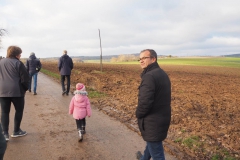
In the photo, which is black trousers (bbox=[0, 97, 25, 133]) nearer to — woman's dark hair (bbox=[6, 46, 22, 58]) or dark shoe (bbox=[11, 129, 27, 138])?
dark shoe (bbox=[11, 129, 27, 138])

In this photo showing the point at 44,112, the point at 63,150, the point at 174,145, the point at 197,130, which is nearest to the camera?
the point at 63,150

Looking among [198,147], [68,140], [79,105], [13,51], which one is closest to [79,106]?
[79,105]

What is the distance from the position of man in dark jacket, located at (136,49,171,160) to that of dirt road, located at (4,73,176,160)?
1.46 meters

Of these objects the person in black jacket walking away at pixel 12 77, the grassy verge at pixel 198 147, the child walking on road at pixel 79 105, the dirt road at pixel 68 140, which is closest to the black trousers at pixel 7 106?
the person in black jacket walking away at pixel 12 77

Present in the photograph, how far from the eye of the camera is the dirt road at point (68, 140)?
458 cm

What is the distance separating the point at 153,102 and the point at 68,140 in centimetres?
302

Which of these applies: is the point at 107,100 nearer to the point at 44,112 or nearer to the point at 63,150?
the point at 44,112

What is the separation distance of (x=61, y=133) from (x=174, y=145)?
2850 mm

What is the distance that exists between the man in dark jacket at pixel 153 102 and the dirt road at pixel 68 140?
1456 mm

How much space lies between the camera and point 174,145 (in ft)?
16.9

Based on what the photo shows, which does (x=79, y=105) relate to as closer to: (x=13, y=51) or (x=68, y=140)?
(x=68, y=140)

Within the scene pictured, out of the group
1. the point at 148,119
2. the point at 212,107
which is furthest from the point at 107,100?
the point at 148,119

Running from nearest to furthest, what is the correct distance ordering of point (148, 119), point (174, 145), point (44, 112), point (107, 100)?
point (148, 119) → point (174, 145) → point (44, 112) → point (107, 100)

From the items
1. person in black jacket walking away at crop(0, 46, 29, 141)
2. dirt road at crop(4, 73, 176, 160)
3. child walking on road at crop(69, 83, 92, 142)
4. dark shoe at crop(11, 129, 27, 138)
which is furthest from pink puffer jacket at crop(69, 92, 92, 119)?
dark shoe at crop(11, 129, 27, 138)
